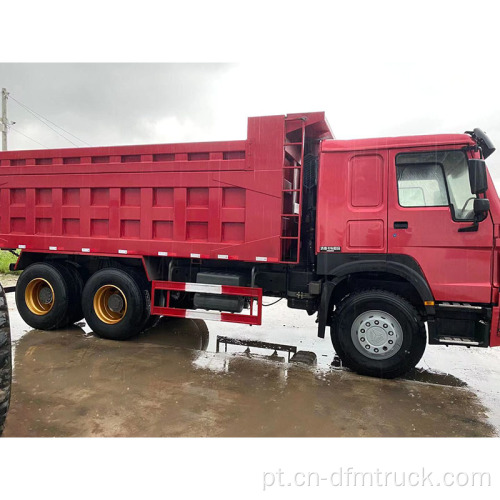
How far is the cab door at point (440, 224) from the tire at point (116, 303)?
340 cm

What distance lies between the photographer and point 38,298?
581 cm

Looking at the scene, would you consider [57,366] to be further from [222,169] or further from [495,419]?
[495,419]

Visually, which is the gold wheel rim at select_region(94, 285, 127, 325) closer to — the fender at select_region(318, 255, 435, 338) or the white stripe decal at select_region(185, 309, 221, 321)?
the white stripe decal at select_region(185, 309, 221, 321)

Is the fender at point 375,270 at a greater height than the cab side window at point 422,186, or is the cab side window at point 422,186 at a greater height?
the cab side window at point 422,186

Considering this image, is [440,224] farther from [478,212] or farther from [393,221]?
[393,221]

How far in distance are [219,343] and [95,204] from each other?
269 cm

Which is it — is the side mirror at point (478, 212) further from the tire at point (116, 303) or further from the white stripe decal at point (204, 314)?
the tire at point (116, 303)

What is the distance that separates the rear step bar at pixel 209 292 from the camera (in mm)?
4664

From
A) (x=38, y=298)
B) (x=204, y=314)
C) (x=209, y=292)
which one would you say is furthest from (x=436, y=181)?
(x=38, y=298)

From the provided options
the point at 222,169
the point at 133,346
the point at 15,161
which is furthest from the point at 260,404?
the point at 15,161

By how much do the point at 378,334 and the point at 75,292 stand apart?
4442mm

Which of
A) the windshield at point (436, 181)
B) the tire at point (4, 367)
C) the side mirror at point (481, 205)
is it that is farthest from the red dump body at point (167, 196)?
the tire at point (4, 367)

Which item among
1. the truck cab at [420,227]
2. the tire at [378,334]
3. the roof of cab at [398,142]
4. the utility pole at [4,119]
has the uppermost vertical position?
the utility pole at [4,119]

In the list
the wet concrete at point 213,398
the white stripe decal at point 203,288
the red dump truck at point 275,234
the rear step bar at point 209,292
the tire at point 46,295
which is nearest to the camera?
the wet concrete at point 213,398
